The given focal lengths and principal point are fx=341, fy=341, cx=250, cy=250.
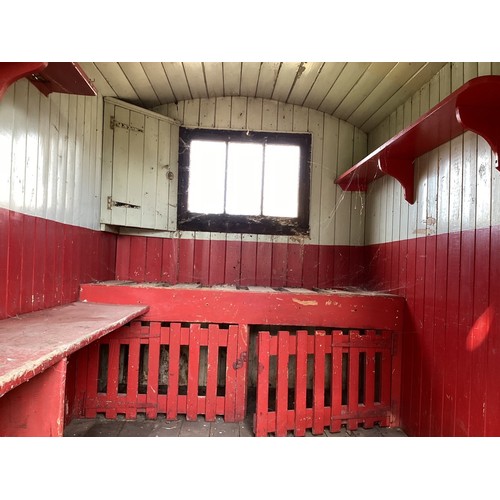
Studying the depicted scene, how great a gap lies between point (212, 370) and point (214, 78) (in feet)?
7.11

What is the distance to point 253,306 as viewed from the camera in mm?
2311

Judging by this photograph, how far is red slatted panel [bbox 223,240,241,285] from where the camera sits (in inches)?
116

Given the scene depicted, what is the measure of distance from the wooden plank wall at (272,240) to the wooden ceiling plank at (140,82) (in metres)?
0.14

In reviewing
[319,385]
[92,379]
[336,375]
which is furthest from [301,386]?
[92,379]

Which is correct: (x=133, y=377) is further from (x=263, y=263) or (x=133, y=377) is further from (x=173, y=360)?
(x=263, y=263)

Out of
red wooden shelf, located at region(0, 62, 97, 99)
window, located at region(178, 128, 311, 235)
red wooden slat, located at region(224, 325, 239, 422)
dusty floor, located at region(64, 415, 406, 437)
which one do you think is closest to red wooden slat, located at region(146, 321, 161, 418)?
dusty floor, located at region(64, 415, 406, 437)

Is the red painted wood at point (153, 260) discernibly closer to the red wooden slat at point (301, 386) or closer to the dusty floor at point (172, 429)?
the dusty floor at point (172, 429)

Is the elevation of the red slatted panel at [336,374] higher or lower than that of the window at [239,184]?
lower

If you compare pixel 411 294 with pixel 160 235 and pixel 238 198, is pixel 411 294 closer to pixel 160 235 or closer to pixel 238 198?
pixel 238 198

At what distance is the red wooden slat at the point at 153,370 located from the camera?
2.31 m

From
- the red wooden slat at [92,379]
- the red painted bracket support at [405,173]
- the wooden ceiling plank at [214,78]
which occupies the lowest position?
the red wooden slat at [92,379]

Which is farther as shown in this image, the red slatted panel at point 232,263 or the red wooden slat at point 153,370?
the red slatted panel at point 232,263

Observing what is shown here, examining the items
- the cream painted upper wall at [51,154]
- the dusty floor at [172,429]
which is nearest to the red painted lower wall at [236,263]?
the cream painted upper wall at [51,154]
